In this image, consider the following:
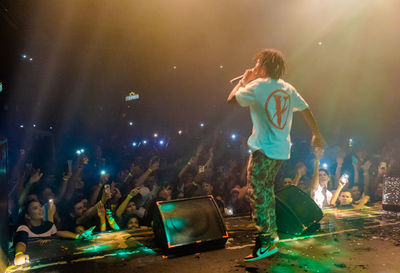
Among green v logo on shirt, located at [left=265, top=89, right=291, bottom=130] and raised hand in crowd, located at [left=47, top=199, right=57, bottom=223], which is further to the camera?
raised hand in crowd, located at [left=47, top=199, right=57, bottom=223]

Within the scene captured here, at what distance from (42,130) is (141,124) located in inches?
118

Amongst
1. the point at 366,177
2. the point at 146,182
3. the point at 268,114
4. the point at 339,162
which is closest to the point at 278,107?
the point at 268,114

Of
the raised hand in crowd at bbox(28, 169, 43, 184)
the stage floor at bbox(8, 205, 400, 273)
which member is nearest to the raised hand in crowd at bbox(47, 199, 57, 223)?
the raised hand in crowd at bbox(28, 169, 43, 184)

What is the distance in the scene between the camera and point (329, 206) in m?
5.76

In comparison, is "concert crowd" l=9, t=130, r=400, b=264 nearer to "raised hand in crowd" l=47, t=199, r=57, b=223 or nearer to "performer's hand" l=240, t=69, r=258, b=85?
"raised hand in crowd" l=47, t=199, r=57, b=223

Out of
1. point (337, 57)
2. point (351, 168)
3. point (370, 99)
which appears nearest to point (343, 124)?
point (370, 99)

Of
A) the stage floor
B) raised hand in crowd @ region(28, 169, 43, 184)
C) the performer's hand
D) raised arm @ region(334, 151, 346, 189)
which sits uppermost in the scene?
the performer's hand

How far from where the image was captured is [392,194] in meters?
4.94

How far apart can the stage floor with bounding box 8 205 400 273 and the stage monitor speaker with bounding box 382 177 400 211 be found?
1.47 meters

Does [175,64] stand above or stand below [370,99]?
above

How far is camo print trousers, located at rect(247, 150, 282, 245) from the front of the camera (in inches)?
96.8

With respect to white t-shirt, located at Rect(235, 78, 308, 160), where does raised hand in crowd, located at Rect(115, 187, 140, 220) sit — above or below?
below

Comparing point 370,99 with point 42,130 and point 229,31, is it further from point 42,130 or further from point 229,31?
point 42,130

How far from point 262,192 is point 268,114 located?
2.32 feet
